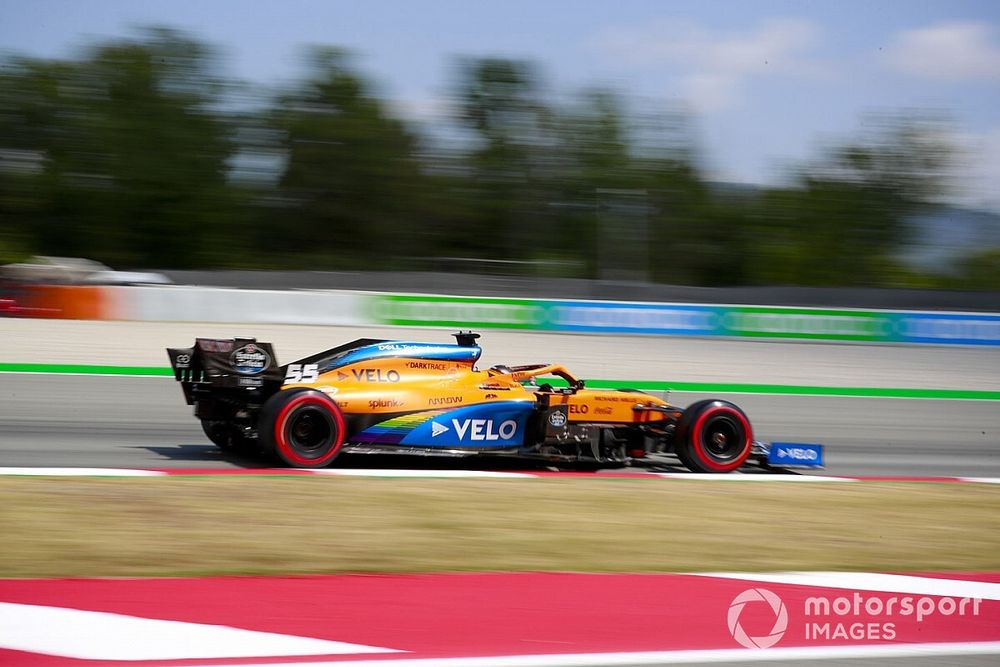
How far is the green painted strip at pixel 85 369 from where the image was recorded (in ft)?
47.8

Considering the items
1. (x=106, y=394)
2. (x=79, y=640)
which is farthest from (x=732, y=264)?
(x=79, y=640)

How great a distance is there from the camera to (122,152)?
49.1m

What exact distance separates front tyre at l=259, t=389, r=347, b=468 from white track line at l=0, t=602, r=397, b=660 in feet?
11.6

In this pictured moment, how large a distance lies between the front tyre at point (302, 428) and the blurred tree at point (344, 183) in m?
43.0

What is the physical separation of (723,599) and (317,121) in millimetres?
51886

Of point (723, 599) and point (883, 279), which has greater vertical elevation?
point (883, 279)

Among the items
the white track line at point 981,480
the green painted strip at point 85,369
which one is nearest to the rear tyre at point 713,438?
the white track line at point 981,480

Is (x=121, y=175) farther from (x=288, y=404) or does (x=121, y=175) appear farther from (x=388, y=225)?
(x=288, y=404)

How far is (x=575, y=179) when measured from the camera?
53.0 m

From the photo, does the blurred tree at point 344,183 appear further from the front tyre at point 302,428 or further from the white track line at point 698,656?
the white track line at point 698,656

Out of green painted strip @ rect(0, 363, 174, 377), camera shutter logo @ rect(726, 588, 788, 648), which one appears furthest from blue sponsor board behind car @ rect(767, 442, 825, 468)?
green painted strip @ rect(0, 363, 174, 377)

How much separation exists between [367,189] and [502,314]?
112ft

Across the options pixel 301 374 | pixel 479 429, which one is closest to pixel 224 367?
pixel 301 374

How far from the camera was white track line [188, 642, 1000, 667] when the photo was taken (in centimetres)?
408
